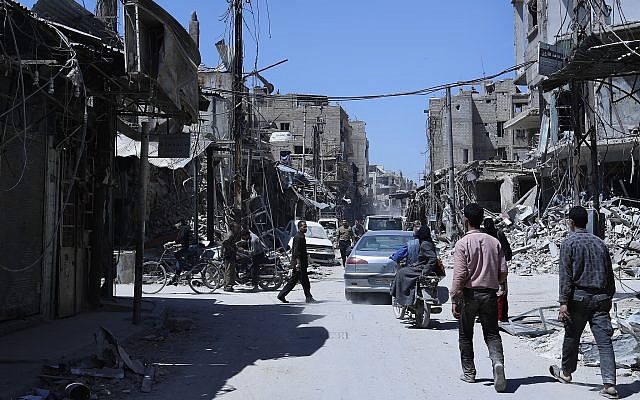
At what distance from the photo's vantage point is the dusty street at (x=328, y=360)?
283 inches

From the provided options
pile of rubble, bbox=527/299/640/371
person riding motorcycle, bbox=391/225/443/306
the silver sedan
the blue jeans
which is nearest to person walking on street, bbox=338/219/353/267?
the silver sedan

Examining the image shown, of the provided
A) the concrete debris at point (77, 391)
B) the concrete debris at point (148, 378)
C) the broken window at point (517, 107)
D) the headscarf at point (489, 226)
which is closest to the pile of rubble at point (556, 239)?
the headscarf at point (489, 226)

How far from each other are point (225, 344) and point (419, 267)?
3873mm

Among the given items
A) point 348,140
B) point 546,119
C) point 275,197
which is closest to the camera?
point 546,119

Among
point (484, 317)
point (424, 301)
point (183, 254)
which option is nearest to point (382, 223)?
point (183, 254)

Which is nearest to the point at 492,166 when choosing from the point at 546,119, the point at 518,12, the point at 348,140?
the point at 546,119

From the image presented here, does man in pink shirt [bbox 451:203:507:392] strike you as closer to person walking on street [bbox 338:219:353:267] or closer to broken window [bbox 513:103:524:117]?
person walking on street [bbox 338:219:353:267]

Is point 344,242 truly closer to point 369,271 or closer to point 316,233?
point 316,233

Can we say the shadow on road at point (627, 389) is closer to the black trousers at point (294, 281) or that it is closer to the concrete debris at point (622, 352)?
the concrete debris at point (622, 352)

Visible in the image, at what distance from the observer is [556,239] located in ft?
97.7

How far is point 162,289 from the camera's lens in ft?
63.7

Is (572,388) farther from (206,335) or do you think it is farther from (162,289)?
(162,289)

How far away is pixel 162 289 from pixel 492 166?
28120 millimetres

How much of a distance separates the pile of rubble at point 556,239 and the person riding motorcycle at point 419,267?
1286 cm
